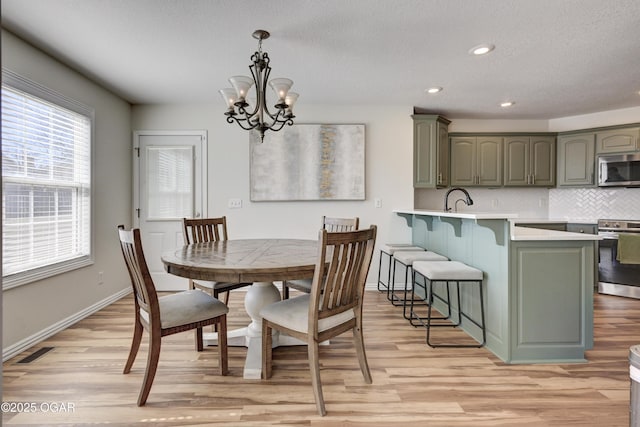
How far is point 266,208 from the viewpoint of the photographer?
429 centimetres

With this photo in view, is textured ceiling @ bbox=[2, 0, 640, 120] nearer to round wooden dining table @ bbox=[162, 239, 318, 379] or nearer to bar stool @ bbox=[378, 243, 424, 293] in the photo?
round wooden dining table @ bbox=[162, 239, 318, 379]

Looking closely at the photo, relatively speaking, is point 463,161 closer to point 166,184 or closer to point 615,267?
point 615,267

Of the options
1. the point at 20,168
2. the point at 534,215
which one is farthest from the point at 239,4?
the point at 534,215

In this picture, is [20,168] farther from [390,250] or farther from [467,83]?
[467,83]

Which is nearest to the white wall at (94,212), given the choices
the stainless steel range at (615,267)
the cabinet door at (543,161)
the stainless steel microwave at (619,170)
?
the cabinet door at (543,161)

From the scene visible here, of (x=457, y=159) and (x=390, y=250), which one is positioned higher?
(x=457, y=159)

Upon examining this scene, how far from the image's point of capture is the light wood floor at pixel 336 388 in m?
1.86

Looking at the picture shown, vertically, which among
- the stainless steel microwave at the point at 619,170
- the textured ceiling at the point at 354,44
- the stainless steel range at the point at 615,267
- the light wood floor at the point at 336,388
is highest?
the textured ceiling at the point at 354,44

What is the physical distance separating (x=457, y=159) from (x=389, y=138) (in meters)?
1.09

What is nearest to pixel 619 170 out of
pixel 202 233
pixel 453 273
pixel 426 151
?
pixel 426 151

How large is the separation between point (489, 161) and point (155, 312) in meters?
4.43

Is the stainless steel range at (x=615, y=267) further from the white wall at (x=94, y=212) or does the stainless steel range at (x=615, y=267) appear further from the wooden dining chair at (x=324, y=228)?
the white wall at (x=94, y=212)

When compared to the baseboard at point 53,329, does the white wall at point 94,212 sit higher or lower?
higher

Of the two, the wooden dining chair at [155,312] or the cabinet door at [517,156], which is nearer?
the wooden dining chair at [155,312]
